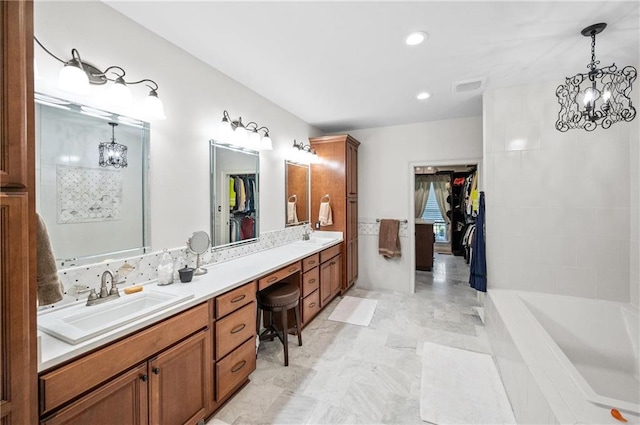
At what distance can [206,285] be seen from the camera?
1.82m

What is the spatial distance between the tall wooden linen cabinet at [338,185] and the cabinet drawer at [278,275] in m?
1.37

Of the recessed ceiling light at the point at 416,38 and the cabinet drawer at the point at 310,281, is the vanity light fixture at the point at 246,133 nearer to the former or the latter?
the cabinet drawer at the point at 310,281

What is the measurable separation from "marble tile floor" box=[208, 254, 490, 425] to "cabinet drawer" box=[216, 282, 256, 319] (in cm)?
67

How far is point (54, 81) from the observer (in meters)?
1.42

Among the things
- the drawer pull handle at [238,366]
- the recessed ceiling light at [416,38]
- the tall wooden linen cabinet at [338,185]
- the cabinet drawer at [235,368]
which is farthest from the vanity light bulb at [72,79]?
the tall wooden linen cabinet at [338,185]

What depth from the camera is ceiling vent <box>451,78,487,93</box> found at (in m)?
2.67

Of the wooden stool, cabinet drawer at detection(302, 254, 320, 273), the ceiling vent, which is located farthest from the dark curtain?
the wooden stool

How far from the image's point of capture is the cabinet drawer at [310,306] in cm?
291

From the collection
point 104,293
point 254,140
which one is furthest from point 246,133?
point 104,293

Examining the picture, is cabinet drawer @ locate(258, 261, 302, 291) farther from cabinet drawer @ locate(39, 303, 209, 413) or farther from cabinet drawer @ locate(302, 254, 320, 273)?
cabinet drawer @ locate(39, 303, 209, 413)

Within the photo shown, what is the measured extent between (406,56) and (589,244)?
2485mm

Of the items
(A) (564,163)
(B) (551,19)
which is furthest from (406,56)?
(A) (564,163)

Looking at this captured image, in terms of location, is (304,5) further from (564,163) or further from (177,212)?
(564,163)

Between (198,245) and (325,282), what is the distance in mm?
1725
